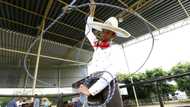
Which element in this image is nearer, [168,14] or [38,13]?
[38,13]

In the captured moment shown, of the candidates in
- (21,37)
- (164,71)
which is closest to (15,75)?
(21,37)

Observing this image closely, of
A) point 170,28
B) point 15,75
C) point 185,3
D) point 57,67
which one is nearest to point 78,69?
point 57,67

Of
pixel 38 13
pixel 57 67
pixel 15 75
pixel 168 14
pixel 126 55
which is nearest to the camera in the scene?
pixel 38 13

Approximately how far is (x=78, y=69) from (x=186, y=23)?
32.7 ft

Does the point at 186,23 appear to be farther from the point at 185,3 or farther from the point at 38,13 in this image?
the point at 38,13

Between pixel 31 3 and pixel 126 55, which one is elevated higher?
pixel 31 3

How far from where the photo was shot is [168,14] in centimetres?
868

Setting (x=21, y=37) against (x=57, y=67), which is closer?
(x=21, y=37)

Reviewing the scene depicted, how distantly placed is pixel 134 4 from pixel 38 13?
4.15m

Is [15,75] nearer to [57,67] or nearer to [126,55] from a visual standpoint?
[57,67]

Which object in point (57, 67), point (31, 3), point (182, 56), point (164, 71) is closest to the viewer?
point (31, 3)

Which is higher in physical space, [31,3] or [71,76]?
[31,3]

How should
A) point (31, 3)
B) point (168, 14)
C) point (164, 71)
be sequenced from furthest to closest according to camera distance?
point (164, 71) → point (168, 14) → point (31, 3)

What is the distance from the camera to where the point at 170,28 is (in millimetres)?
9953
